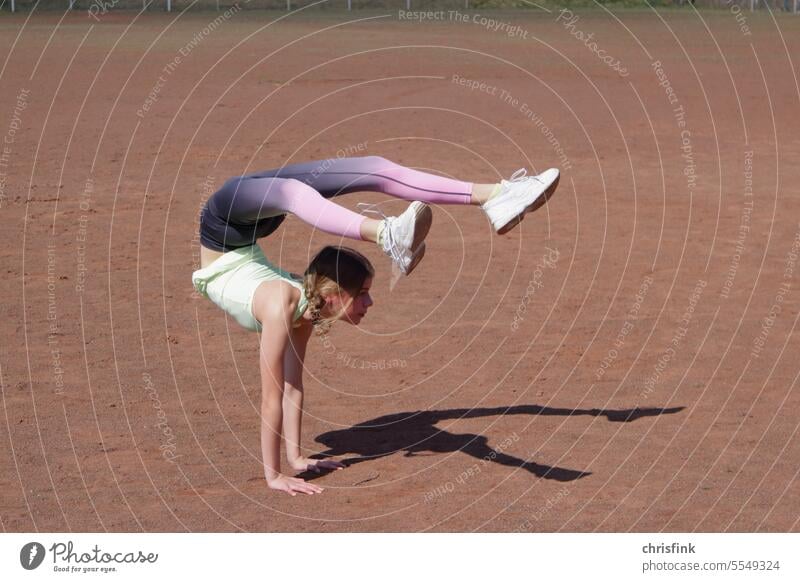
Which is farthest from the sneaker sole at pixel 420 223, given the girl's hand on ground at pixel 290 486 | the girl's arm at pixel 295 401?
the girl's hand on ground at pixel 290 486

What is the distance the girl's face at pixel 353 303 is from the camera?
22.8 feet

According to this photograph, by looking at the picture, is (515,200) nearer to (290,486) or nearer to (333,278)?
(333,278)

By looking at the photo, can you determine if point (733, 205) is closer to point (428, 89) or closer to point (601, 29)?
point (428, 89)

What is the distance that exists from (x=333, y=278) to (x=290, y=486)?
4.01ft

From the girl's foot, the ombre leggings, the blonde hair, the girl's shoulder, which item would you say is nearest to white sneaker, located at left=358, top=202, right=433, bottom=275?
the girl's foot

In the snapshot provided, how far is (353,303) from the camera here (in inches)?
276

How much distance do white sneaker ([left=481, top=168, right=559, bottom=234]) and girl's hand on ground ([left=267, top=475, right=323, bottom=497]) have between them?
1890 millimetres

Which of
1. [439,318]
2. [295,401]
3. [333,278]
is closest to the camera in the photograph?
[333,278]

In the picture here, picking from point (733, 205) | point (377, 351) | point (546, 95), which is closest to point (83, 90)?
point (546, 95)

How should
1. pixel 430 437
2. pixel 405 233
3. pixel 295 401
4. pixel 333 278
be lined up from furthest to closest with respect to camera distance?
pixel 430 437 → pixel 295 401 → pixel 333 278 → pixel 405 233

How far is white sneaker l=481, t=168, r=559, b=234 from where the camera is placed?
6.39 m

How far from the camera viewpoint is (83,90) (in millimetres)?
22094

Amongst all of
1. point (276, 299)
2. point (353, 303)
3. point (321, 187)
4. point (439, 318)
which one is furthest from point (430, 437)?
point (439, 318)

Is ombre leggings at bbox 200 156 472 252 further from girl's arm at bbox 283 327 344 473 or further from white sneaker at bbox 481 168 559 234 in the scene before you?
girl's arm at bbox 283 327 344 473
